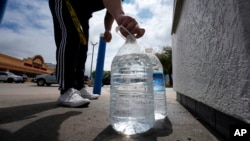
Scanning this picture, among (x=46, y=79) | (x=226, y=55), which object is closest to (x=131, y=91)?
(x=226, y=55)

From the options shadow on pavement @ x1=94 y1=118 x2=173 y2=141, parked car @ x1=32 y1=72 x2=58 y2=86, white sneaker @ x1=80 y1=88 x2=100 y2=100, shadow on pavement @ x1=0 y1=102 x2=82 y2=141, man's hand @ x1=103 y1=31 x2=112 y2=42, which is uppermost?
man's hand @ x1=103 y1=31 x2=112 y2=42

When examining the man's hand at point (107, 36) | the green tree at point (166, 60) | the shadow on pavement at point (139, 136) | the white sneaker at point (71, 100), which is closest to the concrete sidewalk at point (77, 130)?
the shadow on pavement at point (139, 136)

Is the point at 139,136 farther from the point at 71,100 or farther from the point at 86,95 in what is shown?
the point at 86,95

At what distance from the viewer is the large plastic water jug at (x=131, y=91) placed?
1.27m

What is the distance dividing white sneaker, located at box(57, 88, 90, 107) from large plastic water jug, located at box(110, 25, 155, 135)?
17.8 inches

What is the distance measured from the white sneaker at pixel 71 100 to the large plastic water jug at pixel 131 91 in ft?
1.48

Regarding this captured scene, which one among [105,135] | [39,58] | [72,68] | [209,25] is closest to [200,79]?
[209,25]

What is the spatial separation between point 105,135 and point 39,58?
51.5 m

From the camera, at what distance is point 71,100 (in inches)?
75.4

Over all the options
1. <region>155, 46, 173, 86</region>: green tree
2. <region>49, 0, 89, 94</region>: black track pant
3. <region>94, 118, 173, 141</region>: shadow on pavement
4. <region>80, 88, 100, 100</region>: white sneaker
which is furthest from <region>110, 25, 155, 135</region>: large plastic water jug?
<region>155, 46, 173, 86</region>: green tree

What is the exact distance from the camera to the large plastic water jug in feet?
4.17

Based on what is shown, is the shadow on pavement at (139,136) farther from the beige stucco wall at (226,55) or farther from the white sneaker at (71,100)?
the white sneaker at (71,100)

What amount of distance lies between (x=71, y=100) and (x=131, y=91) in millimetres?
681

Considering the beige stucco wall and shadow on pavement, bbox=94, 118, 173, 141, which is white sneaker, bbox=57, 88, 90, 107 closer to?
shadow on pavement, bbox=94, 118, 173, 141
